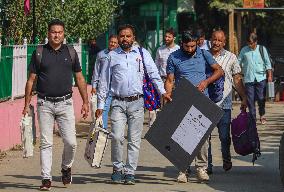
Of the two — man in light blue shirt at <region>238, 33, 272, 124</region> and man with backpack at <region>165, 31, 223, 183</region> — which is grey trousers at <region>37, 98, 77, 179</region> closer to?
man with backpack at <region>165, 31, 223, 183</region>

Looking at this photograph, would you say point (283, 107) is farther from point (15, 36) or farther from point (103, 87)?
point (103, 87)

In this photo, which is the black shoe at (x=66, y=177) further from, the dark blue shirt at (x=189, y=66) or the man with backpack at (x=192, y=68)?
the dark blue shirt at (x=189, y=66)

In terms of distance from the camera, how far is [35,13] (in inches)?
836

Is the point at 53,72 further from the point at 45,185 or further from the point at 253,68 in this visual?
the point at 253,68

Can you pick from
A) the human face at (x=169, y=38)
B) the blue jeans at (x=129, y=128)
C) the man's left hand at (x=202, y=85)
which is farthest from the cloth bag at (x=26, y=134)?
the human face at (x=169, y=38)

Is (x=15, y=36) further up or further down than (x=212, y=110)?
further up

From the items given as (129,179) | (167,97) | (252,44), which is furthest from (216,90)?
(252,44)

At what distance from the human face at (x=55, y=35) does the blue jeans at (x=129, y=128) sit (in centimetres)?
100

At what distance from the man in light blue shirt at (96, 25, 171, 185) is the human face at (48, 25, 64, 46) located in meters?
0.76

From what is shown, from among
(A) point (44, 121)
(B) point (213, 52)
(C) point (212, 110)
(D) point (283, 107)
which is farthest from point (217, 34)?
(D) point (283, 107)

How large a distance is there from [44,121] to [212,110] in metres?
1.88

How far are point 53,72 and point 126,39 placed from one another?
3.39 feet

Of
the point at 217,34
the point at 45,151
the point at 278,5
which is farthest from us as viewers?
the point at 278,5

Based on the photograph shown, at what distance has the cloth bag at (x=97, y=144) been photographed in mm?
12258
